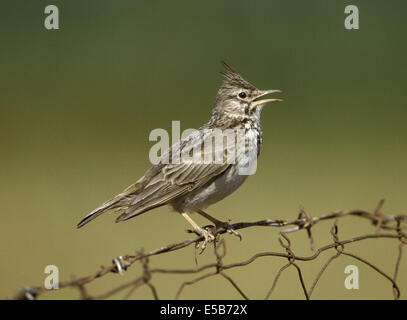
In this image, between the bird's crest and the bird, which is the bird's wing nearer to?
the bird

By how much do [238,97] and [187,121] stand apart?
241 inches

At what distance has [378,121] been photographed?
12.6m

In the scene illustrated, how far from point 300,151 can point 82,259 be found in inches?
188

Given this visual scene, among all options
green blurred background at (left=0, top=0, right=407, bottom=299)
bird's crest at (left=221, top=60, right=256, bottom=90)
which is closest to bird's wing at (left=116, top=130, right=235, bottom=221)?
bird's crest at (left=221, top=60, right=256, bottom=90)

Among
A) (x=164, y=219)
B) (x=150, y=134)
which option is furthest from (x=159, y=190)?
(x=150, y=134)

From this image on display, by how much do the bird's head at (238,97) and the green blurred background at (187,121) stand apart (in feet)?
9.36

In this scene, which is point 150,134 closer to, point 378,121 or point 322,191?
point 322,191

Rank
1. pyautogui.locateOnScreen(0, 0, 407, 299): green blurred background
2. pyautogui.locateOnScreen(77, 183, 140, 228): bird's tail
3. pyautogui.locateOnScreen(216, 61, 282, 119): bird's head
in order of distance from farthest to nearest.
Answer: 1. pyautogui.locateOnScreen(0, 0, 407, 299): green blurred background
2. pyautogui.locateOnScreen(216, 61, 282, 119): bird's head
3. pyautogui.locateOnScreen(77, 183, 140, 228): bird's tail

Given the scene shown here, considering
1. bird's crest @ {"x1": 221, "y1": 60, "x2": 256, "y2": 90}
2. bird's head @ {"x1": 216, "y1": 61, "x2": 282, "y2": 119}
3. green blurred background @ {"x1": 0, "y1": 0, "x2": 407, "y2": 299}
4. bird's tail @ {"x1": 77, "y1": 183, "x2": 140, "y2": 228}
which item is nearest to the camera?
bird's tail @ {"x1": 77, "y1": 183, "x2": 140, "y2": 228}

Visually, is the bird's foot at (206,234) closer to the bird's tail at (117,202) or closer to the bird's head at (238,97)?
the bird's tail at (117,202)

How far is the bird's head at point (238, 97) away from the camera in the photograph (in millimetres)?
5965

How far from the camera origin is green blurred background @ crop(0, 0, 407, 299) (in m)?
9.03

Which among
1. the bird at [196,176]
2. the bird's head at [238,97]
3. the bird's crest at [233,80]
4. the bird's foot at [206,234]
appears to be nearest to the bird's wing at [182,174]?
the bird at [196,176]

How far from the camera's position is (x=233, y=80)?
6125 millimetres
